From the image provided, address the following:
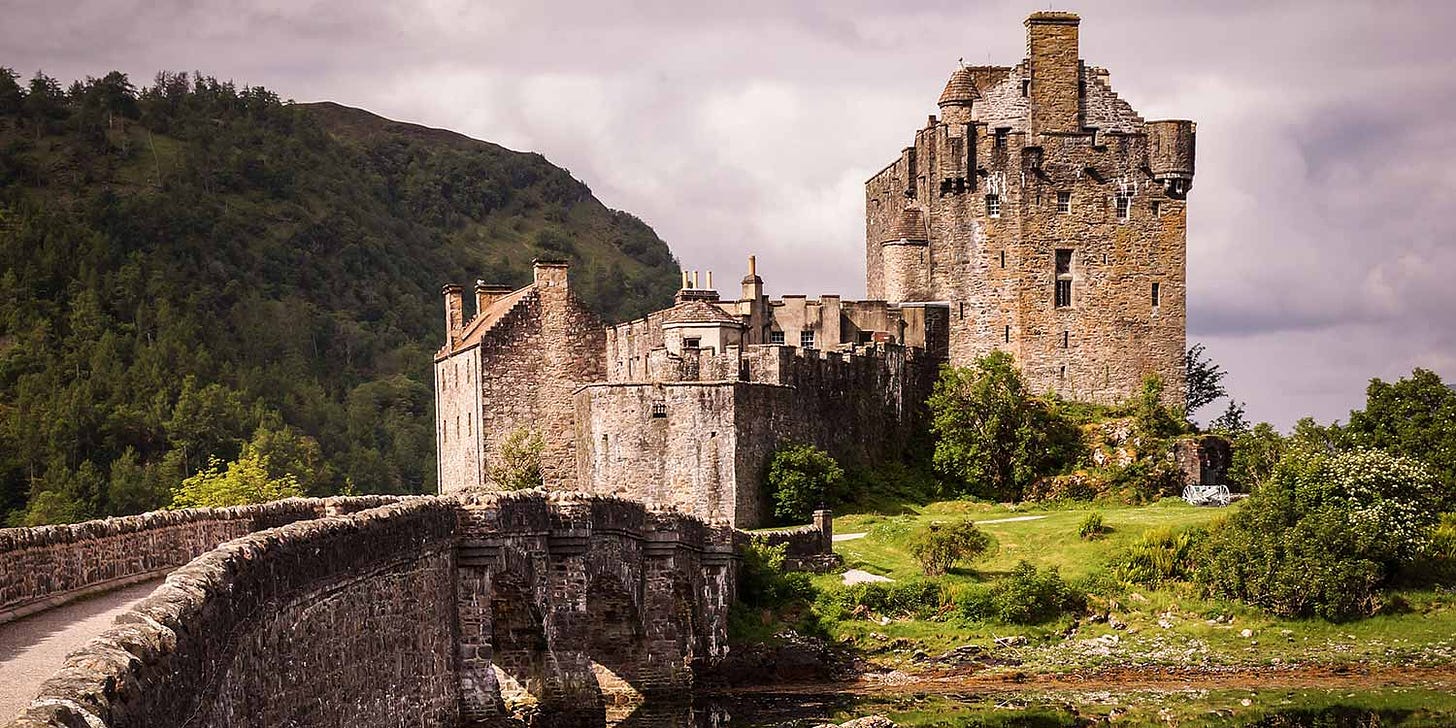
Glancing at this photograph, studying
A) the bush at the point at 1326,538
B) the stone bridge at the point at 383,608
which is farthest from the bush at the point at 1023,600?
the stone bridge at the point at 383,608

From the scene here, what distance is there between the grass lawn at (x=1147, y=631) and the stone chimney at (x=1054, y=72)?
2041cm

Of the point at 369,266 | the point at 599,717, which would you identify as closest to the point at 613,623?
the point at 599,717

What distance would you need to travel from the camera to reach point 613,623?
4209cm

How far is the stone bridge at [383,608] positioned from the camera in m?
14.6

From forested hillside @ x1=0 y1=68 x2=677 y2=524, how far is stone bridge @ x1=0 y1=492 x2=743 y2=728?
42.4m

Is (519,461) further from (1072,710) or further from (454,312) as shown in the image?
(1072,710)

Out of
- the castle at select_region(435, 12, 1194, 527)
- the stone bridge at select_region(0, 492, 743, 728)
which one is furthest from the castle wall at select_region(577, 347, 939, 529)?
the stone bridge at select_region(0, 492, 743, 728)

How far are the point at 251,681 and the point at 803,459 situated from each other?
3455 centimetres

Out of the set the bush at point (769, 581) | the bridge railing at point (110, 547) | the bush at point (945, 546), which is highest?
the bridge railing at point (110, 547)

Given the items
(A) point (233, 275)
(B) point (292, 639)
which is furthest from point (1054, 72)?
(A) point (233, 275)

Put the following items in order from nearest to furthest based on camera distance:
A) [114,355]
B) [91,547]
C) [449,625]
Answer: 1. [91,547]
2. [449,625]
3. [114,355]

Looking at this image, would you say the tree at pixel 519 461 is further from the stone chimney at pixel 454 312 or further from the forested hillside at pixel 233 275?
the forested hillside at pixel 233 275

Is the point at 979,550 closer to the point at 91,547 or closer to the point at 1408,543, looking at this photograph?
the point at 1408,543

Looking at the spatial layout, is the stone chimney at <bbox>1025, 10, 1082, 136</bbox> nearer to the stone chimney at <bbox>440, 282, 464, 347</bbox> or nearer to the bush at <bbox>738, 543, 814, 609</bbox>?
the stone chimney at <bbox>440, 282, 464, 347</bbox>
